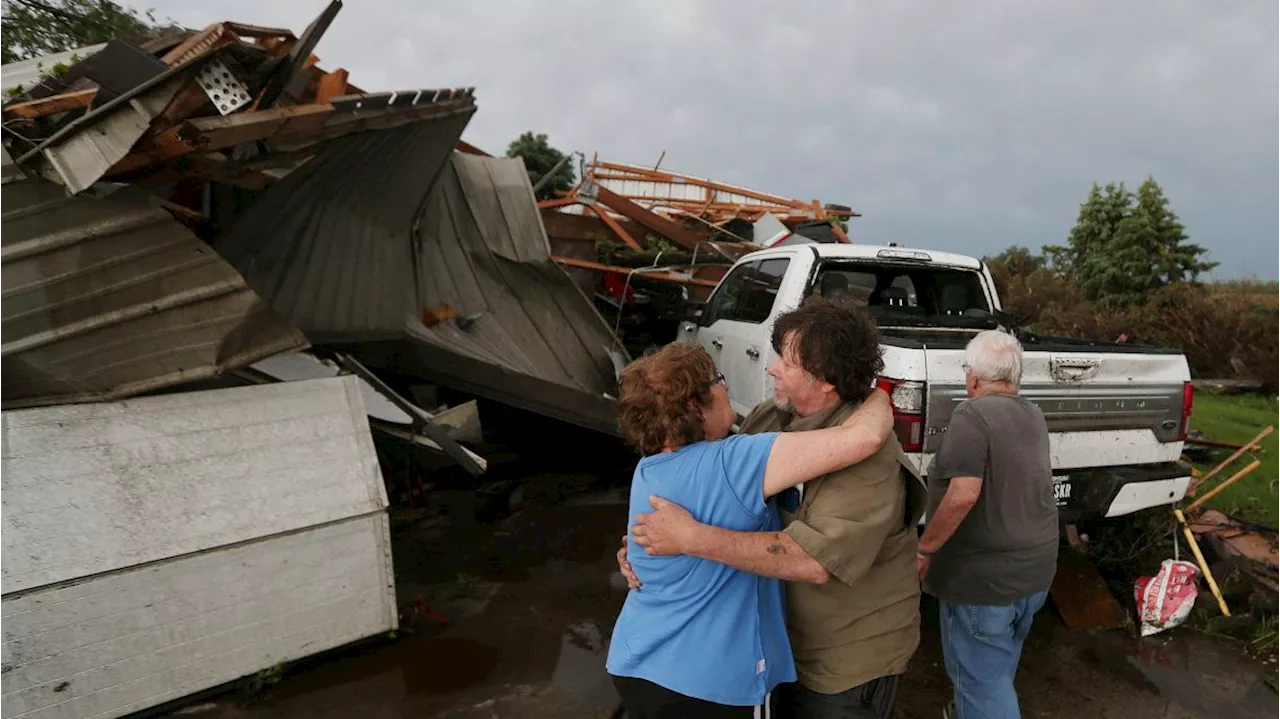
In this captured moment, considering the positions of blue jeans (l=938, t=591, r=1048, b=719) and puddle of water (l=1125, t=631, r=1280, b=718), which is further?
puddle of water (l=1125, t=631, r=1280, b=718)

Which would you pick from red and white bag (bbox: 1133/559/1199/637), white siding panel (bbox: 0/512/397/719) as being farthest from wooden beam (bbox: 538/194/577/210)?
red and white bag (bbox: 1133/559/1199/637)

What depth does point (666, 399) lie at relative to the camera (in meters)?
1.57

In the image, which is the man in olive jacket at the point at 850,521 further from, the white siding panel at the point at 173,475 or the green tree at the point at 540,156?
the green tree at the point at 540,156

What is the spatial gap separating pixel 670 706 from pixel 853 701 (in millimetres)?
481

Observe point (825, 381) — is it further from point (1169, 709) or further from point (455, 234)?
point (455, 234)

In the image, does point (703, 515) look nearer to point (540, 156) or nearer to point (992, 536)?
point (992, 536)

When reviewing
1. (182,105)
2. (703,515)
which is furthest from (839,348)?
(182,105)

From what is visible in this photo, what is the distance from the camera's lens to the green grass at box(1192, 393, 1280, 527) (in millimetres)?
4809

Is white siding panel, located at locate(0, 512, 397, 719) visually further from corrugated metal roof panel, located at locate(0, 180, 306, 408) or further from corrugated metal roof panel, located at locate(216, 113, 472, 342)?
corrugated metal roof panel, located at locate(216, 113, 472, 342)

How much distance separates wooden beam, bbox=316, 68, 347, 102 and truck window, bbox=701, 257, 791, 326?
3.05 metres

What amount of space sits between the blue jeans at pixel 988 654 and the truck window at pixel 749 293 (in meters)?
2.85

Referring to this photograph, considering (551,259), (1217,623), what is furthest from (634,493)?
(551,259)

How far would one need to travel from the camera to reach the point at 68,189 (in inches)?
103

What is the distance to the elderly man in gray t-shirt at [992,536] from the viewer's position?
7.42ft
